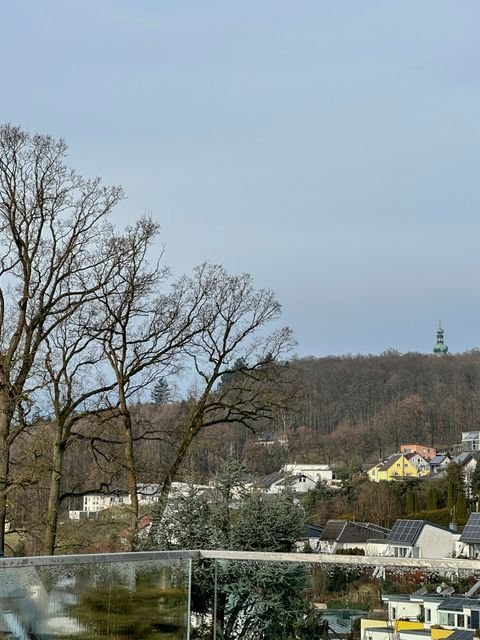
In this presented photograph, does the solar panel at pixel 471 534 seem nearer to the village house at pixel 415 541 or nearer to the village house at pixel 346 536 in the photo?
the village house at pixel 415 541

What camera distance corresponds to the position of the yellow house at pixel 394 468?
5542 cm

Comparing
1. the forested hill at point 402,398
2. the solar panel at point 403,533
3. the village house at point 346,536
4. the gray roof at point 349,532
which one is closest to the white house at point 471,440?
the forested hill at point 402,398

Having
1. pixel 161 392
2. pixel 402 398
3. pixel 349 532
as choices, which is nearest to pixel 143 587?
pixel 349 532

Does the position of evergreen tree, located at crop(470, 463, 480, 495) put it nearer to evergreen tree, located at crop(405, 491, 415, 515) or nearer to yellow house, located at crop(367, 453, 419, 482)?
evergreen tree, located at crop(405, 491, 415, 515)

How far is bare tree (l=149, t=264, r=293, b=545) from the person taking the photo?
455 inches

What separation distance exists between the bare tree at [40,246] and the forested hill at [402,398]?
1956 inches

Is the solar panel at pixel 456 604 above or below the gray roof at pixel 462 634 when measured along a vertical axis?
above

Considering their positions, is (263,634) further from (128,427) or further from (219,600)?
(128,427)

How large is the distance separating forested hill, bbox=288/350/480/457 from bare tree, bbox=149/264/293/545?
48.2 m

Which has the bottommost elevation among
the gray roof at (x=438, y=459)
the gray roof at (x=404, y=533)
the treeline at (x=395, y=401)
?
the gray roof at (x=404, y=533)

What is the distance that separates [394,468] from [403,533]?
51633 mm

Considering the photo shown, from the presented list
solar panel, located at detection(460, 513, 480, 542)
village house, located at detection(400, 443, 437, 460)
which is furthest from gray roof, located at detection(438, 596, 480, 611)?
village house, located at detection(400, 443, 437, 460)

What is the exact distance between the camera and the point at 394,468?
189ft

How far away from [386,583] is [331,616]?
45 cm
